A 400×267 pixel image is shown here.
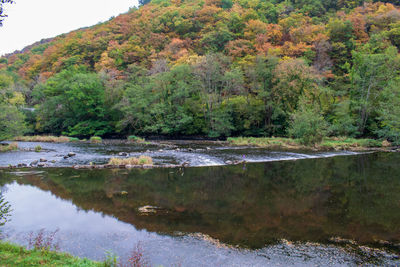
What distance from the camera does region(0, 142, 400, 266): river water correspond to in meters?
8.85

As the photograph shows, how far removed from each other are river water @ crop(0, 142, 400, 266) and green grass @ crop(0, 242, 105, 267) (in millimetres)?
1514

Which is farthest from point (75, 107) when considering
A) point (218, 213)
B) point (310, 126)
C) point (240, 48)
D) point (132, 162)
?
point (218, 213)

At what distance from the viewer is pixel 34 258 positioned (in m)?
6.70

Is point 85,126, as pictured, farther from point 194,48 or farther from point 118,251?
point 118,251

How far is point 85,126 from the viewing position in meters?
54.9

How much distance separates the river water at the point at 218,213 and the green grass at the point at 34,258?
151cm

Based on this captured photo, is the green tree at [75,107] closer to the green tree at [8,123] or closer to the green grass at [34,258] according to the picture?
the green tree at [8,123]

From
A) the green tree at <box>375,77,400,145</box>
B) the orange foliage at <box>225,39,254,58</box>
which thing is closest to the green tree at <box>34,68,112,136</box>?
the orange foliage at <box>225,39,254,58</box>

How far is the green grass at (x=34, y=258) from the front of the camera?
6387 millimetres

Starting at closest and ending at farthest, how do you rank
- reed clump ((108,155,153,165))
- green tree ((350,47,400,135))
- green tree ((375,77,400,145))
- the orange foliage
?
reed clump ((108,155,153,165)), green tree ((375,77,400,145)), green tree ((350,47,400,135)), the orange foliage

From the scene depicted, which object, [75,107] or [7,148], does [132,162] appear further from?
[75,107]

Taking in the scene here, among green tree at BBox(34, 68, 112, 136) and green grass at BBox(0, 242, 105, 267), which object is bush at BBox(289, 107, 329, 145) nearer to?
green grass at BBox(0, 242, 105, 267)

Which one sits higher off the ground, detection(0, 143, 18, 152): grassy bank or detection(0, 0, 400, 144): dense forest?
detection(0, 0, 400, 144): dense forest

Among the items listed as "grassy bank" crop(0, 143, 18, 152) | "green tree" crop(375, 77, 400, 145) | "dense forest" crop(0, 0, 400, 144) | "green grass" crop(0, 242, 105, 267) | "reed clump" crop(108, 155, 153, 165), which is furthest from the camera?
"dense forest" crop(0, 0, 400, 144)
